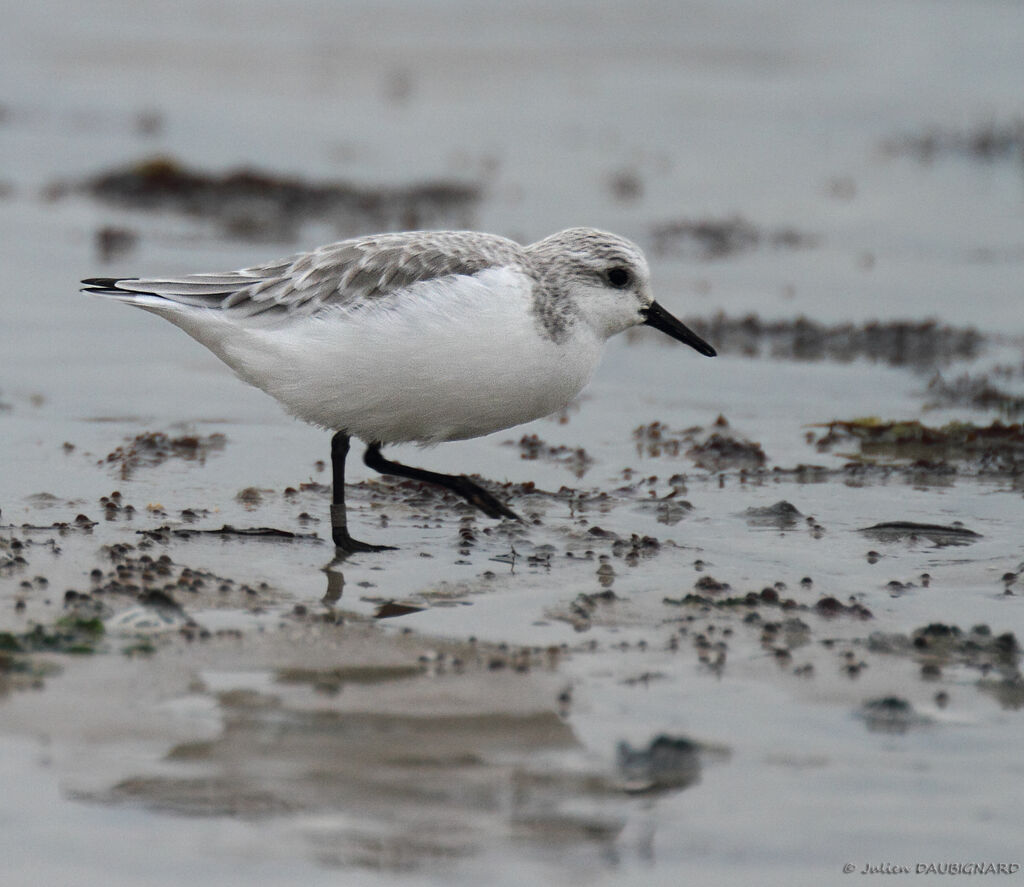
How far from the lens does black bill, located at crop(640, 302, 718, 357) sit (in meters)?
6.34

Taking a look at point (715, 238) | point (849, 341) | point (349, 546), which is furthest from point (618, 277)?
point (715, 238)

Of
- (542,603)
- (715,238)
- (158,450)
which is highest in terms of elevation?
(715,238)

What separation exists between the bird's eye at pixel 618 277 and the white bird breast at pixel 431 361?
26 centimetres

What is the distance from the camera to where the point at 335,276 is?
6129 mm

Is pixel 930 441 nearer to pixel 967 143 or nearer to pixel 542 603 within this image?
pixel 542 603

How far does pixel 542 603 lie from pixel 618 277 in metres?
1.69

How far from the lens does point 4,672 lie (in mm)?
4246

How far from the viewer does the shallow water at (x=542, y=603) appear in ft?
11.8

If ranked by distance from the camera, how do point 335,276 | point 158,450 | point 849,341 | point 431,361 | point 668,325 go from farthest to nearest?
point 849,341, point 158,450, point 668,325, point 335,276, point 431,361

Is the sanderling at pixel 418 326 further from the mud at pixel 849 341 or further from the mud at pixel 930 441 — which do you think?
the mud at pixel 849 341

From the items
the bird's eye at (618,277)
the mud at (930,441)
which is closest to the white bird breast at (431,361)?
A: the bird's eye at (618,277)

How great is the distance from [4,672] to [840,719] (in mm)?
2489

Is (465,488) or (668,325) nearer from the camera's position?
(465,488)

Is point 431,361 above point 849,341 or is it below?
below
